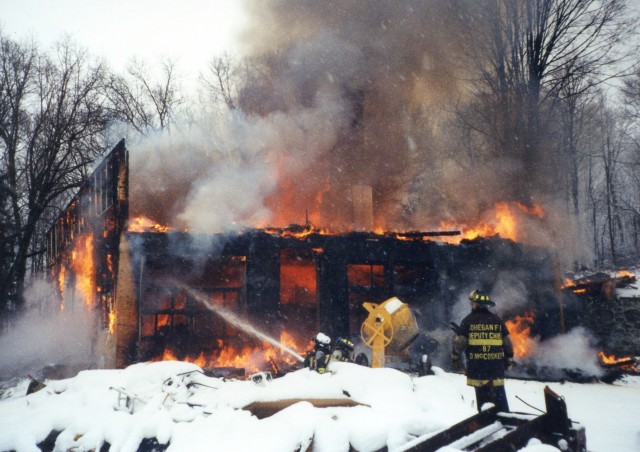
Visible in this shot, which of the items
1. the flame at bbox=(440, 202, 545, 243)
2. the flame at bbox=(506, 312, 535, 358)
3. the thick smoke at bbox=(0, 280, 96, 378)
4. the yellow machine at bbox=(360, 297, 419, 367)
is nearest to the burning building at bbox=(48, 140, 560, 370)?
the flame at bbox=(506, 312, 535, 358)

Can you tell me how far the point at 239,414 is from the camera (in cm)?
471

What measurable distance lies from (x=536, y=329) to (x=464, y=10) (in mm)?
14215

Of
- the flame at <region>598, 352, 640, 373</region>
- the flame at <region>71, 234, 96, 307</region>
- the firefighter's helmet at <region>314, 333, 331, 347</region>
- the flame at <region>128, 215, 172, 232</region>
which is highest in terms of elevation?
the flame at <region>128, 215, 172, 232</region>

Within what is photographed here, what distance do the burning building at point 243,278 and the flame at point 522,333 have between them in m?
0.57

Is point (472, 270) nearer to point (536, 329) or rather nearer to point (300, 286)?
point (536, 329)

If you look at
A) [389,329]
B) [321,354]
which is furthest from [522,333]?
[321,354]

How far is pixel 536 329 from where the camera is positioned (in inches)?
543

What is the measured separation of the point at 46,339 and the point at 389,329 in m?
17.9

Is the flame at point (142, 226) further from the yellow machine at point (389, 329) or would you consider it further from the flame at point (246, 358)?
the yellow machine at point (389, 329)

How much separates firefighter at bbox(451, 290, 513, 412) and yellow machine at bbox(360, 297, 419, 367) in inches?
93.6

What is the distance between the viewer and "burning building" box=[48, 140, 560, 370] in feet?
36.3

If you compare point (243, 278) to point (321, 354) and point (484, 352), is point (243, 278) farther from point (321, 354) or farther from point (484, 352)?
point (484, 352)

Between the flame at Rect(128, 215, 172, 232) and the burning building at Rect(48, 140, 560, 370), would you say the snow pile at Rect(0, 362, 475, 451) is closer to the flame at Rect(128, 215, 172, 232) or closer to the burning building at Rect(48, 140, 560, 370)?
the burning building at Rect(48, 140, 560, 370)

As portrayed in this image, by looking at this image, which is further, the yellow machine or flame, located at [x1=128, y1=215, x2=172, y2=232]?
flame, located at [x1=128, y1=215, x2=172, y2=232]
